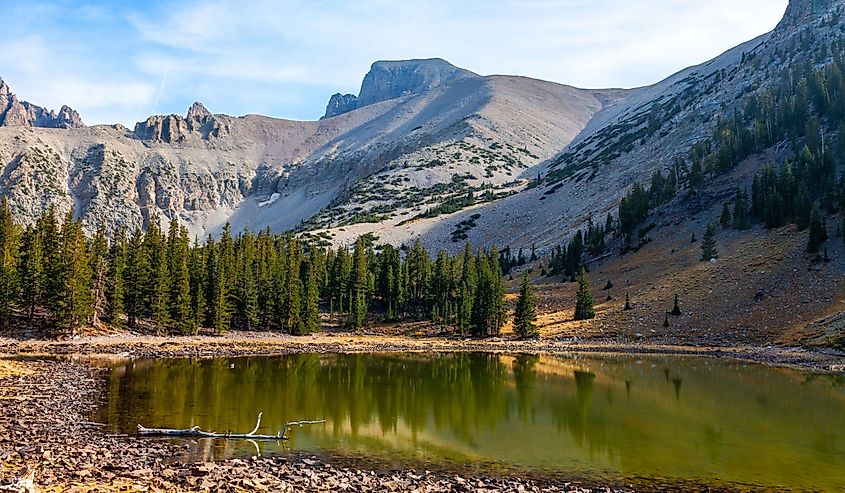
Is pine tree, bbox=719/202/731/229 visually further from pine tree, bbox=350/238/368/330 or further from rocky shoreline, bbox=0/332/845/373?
pine tree, bbox=350/238/368/330

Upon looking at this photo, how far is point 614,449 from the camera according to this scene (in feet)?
84.3

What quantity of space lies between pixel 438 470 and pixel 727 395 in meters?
27.0

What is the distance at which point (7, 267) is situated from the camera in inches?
2566

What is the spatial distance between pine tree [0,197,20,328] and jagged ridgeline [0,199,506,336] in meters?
0.13

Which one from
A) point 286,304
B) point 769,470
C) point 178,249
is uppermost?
point 178,249

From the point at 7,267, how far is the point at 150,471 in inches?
2309

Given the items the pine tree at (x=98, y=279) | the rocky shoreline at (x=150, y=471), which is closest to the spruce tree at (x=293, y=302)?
the pine tree at (x=98, y=279)

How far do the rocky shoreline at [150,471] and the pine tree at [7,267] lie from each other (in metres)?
44.6

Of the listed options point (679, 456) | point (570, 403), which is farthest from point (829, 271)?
point (679, 456)

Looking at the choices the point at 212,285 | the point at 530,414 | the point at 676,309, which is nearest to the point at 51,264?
the point at 212,285

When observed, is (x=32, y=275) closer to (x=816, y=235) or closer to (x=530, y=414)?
(x=530, y=414)

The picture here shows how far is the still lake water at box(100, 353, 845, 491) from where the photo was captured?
23531 millimetres

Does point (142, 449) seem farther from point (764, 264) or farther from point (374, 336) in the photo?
point (764, 264)

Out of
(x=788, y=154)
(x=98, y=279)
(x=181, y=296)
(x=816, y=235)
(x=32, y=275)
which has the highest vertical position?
(x=788, y=154)
